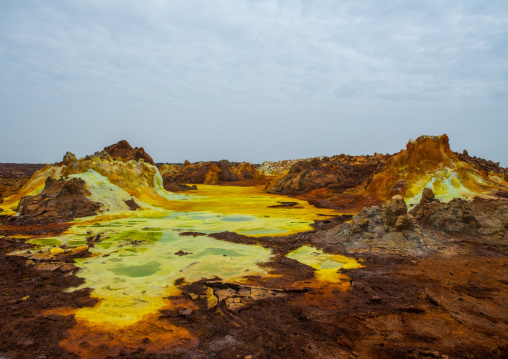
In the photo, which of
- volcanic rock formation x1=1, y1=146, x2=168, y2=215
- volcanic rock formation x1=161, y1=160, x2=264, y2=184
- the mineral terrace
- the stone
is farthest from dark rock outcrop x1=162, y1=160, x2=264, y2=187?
the mineral terrace

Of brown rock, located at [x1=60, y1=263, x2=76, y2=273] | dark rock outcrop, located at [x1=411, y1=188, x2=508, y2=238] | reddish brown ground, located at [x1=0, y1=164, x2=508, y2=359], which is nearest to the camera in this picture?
reddish brown ground, located at [x1=0, y1=164, x2=508, y2=359]

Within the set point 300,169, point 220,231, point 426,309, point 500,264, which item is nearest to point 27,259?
point 220,231

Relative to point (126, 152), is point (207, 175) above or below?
below

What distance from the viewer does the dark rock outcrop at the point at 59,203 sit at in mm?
12016

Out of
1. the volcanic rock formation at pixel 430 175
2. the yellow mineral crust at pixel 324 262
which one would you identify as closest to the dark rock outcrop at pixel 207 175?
the volcanic rock formation at pixel 430 175

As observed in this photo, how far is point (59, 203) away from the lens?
42.1 feet

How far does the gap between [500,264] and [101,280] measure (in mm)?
7556

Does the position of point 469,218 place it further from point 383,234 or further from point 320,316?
point 320,316

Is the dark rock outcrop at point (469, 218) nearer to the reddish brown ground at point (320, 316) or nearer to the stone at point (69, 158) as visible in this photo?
the reddish brown ground at point (320, 316)

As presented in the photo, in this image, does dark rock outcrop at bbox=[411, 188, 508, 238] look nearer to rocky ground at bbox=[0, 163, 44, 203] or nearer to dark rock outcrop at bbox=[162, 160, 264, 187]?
rocky ground at bbox=[0, 163, 44, 203]

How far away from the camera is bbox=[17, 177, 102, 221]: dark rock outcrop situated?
12.0 metres

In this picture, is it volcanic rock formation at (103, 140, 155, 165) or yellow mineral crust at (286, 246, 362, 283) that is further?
volcanic rock formation at (103, 140, 155, 165)

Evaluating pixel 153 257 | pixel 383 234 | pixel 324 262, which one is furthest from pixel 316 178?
pixel 153 257

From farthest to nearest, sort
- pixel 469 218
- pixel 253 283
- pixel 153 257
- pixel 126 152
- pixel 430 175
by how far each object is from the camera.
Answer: pixel 126 152, pixel 430 175, pixel 469 218, pixel 153 257, pixel 253 283
